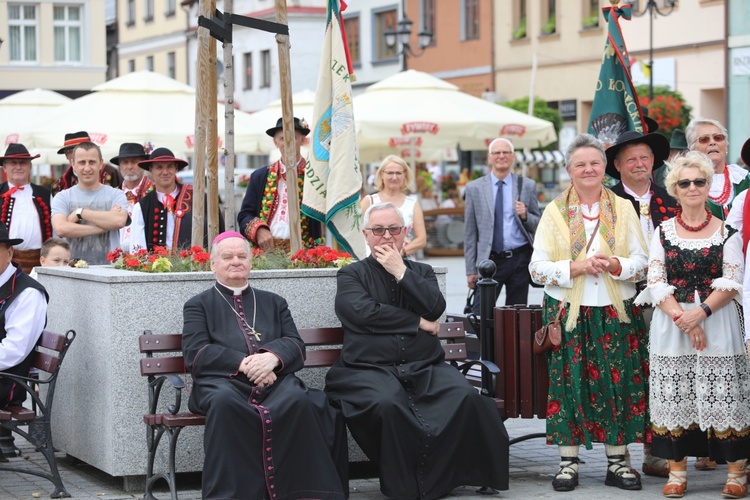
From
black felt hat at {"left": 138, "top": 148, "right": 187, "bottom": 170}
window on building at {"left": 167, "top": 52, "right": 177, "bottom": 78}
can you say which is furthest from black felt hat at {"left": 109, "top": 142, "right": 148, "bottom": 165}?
window on building at {"left": 167, "top": 52, "right": 177, "bottom": 78}

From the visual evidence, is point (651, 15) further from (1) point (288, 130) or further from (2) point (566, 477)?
(2) point (566, 477)

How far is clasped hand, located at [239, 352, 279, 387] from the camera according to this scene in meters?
7.08

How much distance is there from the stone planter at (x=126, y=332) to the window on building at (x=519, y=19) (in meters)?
36.0

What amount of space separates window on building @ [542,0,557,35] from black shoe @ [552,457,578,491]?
115ft

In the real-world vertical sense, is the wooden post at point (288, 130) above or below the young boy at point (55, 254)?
above

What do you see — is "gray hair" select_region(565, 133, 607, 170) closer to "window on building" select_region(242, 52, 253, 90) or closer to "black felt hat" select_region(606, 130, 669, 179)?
"black felt hat" select_region(606, 130, 669, 179)

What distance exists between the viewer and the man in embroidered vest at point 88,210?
10.2m

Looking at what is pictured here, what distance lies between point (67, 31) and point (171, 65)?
15.5m

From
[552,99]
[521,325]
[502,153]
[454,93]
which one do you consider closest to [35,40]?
[552,99]

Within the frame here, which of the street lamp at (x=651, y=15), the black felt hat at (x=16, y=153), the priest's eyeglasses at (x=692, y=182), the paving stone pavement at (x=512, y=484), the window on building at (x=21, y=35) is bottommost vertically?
the paving stone pavement at (x=512, y=484)

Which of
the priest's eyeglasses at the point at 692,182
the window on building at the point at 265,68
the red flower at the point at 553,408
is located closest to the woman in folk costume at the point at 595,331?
the red flower at the point at 553,408

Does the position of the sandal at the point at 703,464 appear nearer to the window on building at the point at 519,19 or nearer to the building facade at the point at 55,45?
the window on building at the point at 519,19

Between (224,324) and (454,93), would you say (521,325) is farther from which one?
(454,93)

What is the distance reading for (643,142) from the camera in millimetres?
8234
